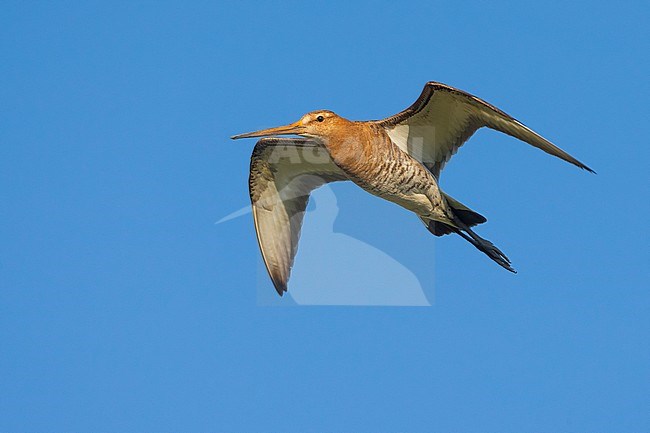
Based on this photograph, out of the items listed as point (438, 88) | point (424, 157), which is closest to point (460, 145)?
point (424, 157)

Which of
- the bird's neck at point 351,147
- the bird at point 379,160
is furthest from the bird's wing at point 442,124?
the bird's neck at point 351,147

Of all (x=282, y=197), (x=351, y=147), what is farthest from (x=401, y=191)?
(x=282, y=197)

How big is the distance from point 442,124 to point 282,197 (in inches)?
114

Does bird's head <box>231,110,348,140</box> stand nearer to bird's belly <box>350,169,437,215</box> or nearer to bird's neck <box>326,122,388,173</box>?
bird's neck <box>326,122,388,173</box>

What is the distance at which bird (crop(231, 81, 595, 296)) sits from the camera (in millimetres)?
12305

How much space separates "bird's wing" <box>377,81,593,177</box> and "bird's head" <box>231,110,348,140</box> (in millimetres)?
683

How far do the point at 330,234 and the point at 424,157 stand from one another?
2.18m

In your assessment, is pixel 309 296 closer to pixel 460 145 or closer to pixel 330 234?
pixel 330 234

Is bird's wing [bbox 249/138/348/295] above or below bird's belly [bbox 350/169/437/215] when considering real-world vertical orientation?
above

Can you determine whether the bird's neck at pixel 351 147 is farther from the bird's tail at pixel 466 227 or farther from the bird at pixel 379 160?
the bird's tail at pixel 466 227

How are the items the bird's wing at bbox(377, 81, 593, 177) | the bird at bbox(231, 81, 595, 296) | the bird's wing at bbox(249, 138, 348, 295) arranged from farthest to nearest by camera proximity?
1. the bird's wing at bbox(249, 138, 348, 295)
2. the bird at bbox(231, 81, 595, 296)
3. the bird's wing at bbox(377, 81, 593, 177)

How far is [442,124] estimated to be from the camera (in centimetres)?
1277

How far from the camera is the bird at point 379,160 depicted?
12305mm

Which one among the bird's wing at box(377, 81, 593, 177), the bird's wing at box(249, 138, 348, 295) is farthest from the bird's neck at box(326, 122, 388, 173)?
the bird's wing at box(249, 138, 348, 295)
